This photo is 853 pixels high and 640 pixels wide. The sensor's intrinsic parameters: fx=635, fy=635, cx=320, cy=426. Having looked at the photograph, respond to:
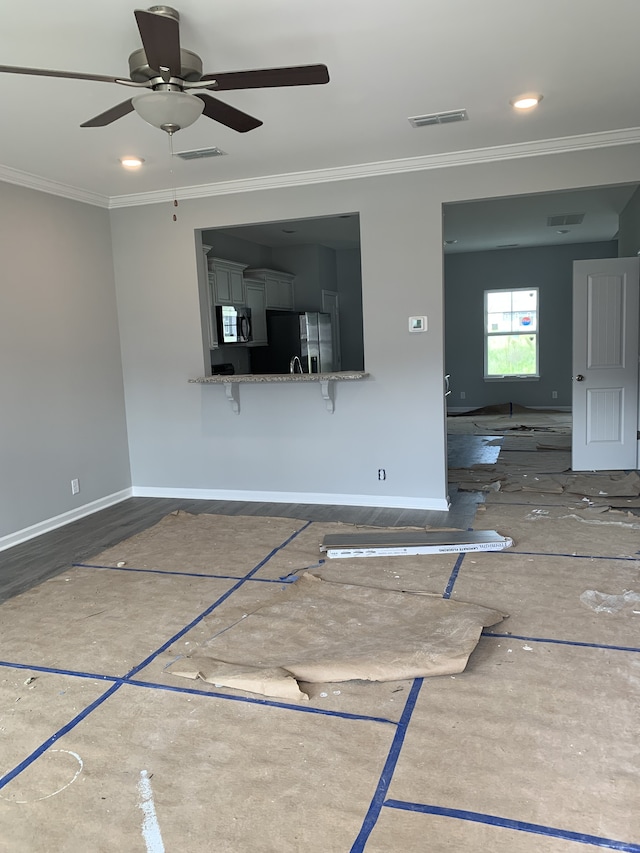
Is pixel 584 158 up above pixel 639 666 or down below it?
above

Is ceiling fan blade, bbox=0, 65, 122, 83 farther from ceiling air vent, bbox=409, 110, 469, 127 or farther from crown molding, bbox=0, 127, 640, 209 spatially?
crown molding, bbox=0, 127, 640, 209

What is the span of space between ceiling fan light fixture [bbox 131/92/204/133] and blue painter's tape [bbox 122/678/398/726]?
7.41 ft

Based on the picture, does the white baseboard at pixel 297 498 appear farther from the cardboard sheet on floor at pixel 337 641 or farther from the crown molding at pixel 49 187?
the crown molding at pixel 49 187

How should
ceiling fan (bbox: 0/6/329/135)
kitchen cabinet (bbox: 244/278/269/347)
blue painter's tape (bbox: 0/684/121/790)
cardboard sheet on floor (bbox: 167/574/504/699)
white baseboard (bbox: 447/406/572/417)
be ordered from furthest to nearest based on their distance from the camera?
1. white baseboard (bbox: 447/406/572/417)
2. kitchen cabinet (bbox: 244/278/269/347)
3. cardboard sheet on floor (bbox: 167/574/504/699)
4. ceiling fan (bbox: 0/6/329/135)
5. blue painter's tape (bbox: 0/684/121/790)

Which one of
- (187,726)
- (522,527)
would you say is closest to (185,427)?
(522,527)

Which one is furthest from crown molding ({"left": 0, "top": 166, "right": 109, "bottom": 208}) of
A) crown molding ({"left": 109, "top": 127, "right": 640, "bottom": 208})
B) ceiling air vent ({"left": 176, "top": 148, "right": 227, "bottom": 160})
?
ceiling air vent ({"left": 176, "top": 148, "right": 227, "bottom": 160})

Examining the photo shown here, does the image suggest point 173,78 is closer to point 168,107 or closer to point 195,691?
point 168,107

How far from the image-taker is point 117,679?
2.68 metres

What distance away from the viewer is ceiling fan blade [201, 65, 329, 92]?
7.64 feet

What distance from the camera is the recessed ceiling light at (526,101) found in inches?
136

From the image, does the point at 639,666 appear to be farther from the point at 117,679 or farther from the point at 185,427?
the point at 185,427

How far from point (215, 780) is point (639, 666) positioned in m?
1.72

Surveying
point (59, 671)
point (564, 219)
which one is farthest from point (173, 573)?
point (564, 219)

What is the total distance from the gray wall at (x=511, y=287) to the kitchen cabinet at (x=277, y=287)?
10.7ft
